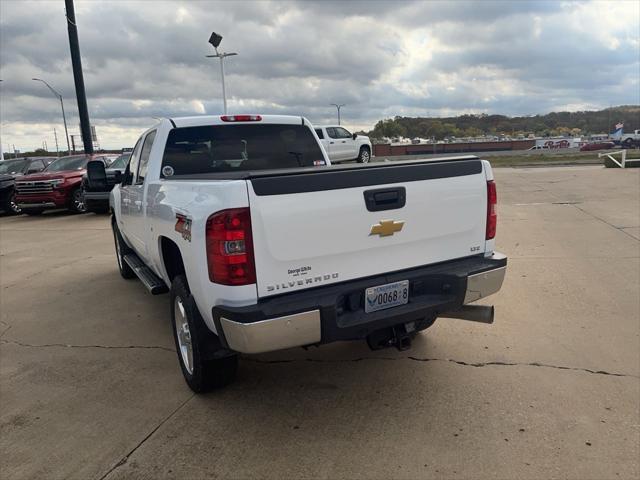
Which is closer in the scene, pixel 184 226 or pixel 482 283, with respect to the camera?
pixel 184 226

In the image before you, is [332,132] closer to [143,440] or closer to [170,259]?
[170,259]

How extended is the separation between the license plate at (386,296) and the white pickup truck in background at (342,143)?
1950 centimetres

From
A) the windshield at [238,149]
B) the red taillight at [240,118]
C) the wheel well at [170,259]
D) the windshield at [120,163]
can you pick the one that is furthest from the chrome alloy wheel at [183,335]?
the windshield at [120,163]

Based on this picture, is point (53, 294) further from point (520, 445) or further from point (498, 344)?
point (520, 445)

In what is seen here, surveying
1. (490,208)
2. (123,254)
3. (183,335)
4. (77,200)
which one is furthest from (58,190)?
(490,208)

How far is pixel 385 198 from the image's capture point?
307cm

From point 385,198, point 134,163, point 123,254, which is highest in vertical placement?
point 134,163

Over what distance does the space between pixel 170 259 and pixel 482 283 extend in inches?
95.2

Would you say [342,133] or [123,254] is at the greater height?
[342,133]

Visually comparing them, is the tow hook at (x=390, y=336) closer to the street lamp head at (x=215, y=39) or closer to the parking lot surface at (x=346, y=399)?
the parking lot surface at (x=346, y=399)

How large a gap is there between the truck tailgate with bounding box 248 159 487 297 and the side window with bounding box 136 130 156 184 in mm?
2480

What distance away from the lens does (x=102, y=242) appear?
10.1m

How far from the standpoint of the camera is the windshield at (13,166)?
1846 centimetres

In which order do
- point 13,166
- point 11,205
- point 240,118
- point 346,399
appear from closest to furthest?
point 346,399, point 240,118, point 11,205, point 13,166
